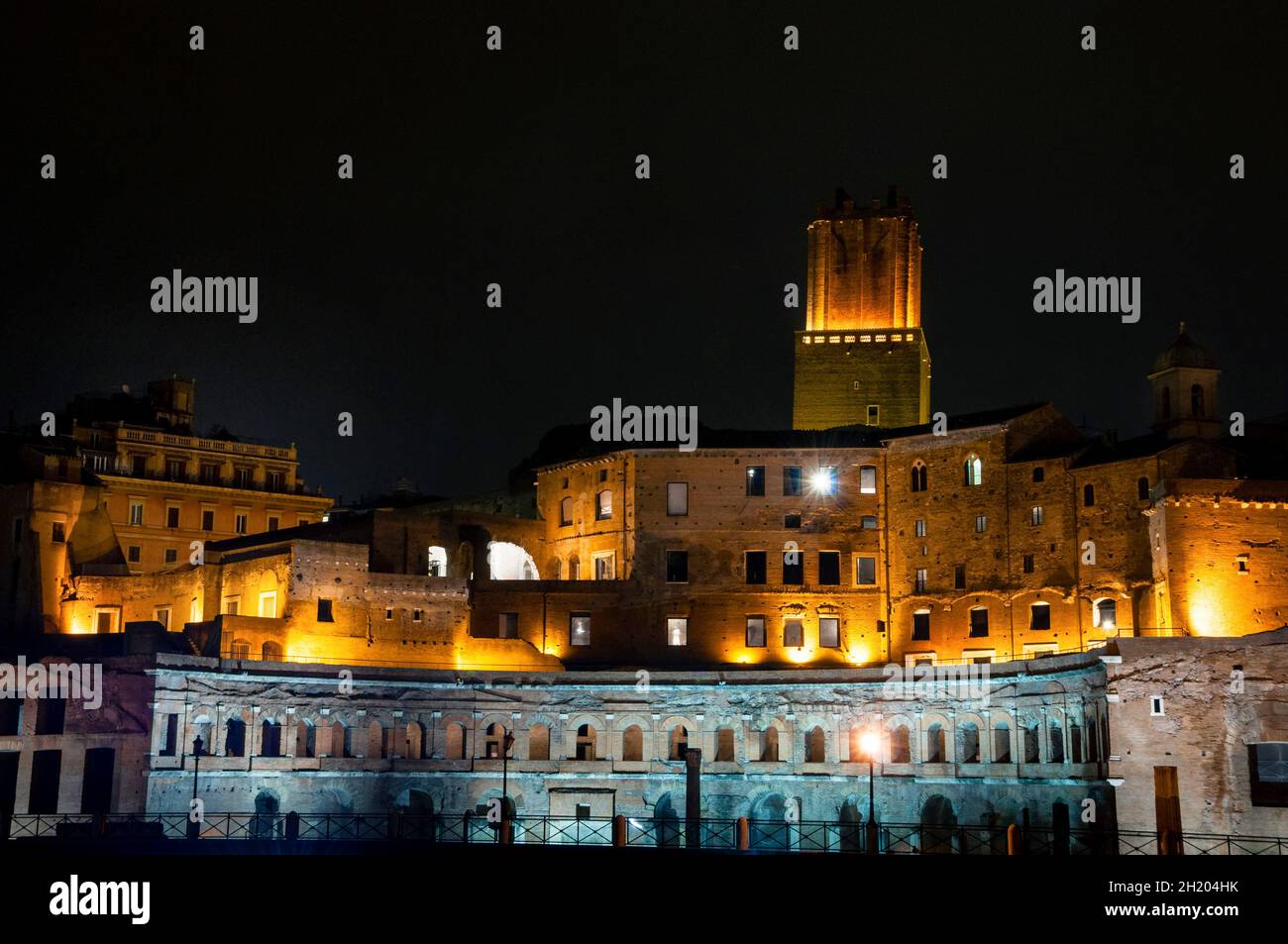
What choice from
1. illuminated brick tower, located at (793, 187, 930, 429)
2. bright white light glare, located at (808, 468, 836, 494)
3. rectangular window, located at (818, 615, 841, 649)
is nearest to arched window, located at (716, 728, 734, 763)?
rectangular window, located at (818, 615, 841, 649)

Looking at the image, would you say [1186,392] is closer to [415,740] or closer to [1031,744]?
[1031,744]

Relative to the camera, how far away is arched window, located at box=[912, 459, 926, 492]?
257 feet

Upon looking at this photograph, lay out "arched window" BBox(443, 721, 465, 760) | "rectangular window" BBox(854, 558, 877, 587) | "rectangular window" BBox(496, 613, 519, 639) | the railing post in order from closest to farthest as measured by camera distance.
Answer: the railing post → "arched window" BBox(443, 721, 465, 760) → "rectangular window" BBox(496, 613, 519, 639) → "rectangular window" BBox(854, 558, 877, 587)

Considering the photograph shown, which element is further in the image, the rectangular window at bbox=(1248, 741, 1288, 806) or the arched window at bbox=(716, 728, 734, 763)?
the arched window at bbox=(716, 728, 734, 763)

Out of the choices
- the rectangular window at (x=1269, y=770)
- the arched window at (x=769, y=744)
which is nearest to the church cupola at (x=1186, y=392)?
the rectangular window at (x=1269, y=770)

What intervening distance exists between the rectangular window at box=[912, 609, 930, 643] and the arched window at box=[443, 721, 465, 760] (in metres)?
19.8

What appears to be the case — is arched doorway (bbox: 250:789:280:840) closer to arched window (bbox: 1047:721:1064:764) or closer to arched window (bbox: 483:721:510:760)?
arched window (bbox: 483:721:510:760)

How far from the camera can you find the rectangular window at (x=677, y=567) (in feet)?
259

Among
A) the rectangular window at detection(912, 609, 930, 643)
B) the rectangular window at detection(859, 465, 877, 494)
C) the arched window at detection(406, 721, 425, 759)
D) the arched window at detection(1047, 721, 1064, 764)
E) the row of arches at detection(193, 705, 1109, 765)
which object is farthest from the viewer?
the rectangular window at detection(859, 465, 877, 494)

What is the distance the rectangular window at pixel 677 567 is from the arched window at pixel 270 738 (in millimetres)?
18668

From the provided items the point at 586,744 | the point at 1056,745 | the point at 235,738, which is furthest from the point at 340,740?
the point at 1056,745

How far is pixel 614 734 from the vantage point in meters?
73.8

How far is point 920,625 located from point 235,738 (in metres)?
29.0
